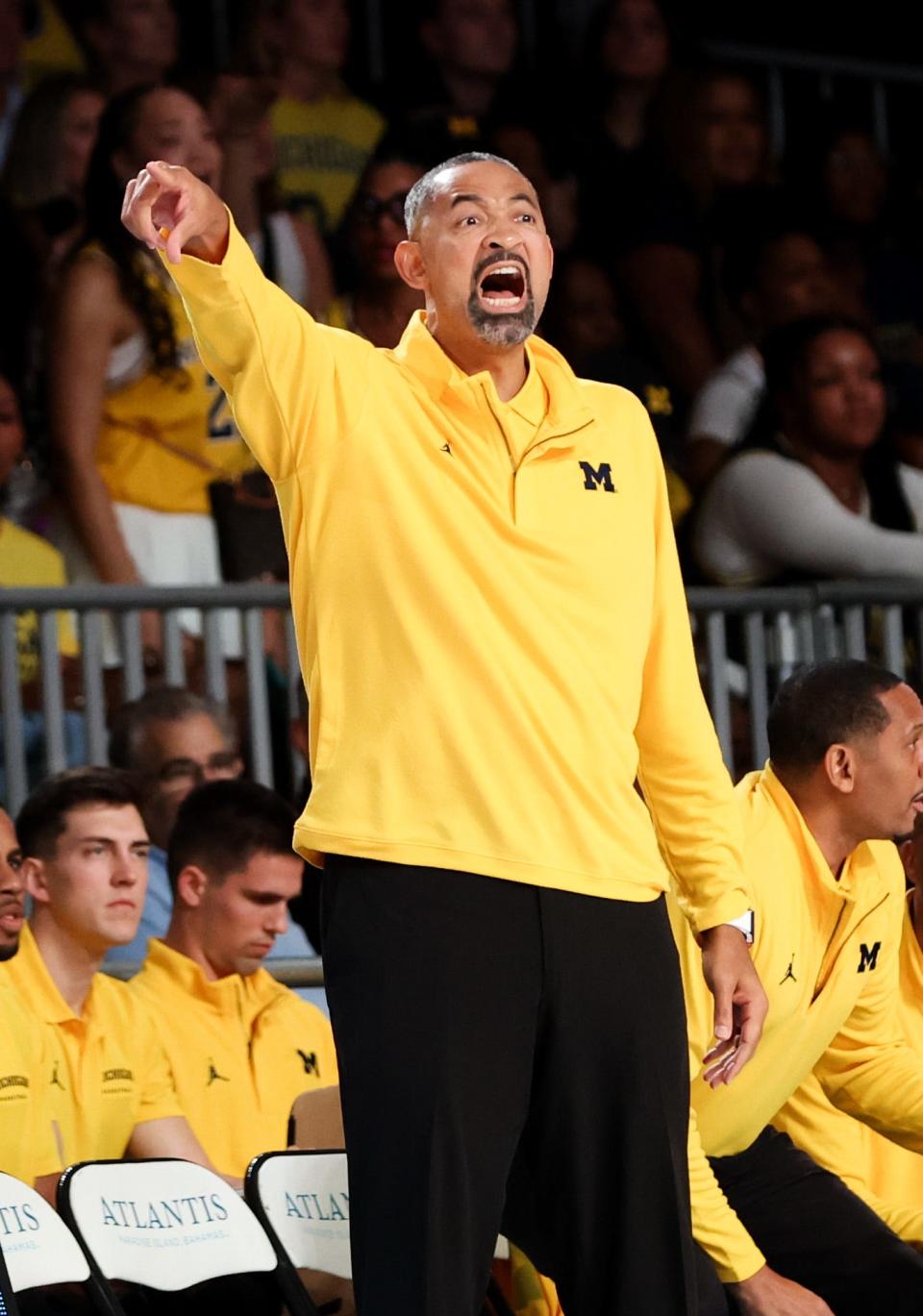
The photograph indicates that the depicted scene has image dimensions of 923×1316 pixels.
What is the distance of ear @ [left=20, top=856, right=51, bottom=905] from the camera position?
15.1 ft

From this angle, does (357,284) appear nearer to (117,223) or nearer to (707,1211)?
(117,223)

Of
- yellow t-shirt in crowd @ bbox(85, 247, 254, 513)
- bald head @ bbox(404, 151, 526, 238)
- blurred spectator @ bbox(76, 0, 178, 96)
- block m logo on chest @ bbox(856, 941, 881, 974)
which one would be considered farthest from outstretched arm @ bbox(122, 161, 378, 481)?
blurred spectator @ bbox(76, 0, 178, 96)

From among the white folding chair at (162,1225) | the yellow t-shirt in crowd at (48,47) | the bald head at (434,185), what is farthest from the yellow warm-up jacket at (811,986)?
the yellow t-shirt in crowd at (48,47)

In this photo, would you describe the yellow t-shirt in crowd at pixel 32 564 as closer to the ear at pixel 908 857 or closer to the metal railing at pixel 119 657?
the metal railing at pixel 119 657

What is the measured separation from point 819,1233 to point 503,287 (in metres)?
2.19

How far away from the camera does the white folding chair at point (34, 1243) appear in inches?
144

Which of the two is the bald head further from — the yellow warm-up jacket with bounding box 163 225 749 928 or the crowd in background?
the crowd in background

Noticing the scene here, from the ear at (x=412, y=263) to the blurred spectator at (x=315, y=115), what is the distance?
4026 mm

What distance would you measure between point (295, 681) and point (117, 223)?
4.03 feet

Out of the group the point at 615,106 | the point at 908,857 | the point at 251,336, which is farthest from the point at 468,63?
the point at 251,336

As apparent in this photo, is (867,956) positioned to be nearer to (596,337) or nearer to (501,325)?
(501,325)

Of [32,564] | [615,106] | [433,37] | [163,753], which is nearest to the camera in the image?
[163,753]

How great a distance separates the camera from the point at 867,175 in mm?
7930

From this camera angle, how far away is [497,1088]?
2.55 m
